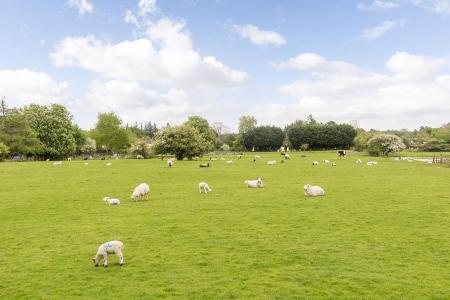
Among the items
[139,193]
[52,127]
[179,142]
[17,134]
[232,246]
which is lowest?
[232,246]

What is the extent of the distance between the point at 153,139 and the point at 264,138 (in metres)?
76.5

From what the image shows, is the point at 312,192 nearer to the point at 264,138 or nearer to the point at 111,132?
the point at 111,132

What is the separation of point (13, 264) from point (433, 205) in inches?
984

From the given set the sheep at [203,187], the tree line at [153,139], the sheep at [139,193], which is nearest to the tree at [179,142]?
the tree line at [153,139]

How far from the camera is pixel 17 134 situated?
9319 centimetres

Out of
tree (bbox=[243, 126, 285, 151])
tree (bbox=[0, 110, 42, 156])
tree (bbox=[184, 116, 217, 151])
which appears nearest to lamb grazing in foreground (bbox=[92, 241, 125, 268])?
tree (bbox=[0, 110, 42, 156])

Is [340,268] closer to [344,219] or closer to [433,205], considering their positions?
[344,219]

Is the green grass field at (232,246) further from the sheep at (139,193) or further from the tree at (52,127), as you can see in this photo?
the tree at (52,127)

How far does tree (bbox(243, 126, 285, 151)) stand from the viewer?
161 metres

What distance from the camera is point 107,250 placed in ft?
45.9

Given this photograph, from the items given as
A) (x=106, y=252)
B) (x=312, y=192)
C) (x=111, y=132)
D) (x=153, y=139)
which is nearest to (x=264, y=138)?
(x=111, y=132)

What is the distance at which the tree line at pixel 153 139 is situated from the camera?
8488cm

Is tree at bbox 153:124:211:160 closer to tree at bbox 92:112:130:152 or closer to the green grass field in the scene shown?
the green grass field

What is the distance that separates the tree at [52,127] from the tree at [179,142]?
3749 cm
